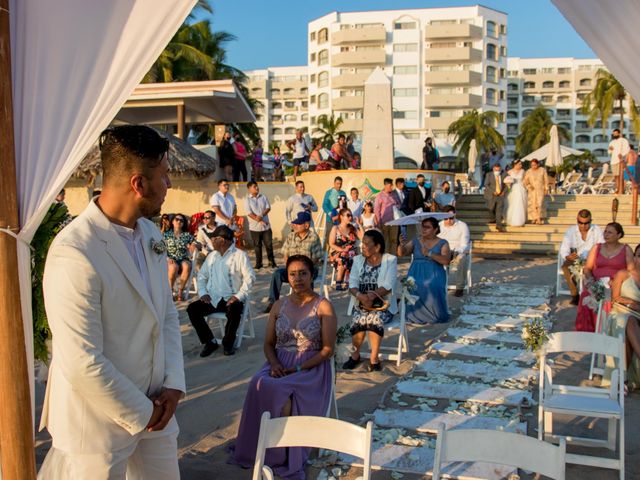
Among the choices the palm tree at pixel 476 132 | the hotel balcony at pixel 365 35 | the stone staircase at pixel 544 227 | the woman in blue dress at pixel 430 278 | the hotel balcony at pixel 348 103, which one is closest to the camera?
the woman in blue dress at pixel 430 278

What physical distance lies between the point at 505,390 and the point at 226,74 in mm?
30827

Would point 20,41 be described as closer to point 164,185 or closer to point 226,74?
point 164,185

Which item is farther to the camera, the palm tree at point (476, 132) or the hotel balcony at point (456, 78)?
the hotel balcony at point (456, 78)

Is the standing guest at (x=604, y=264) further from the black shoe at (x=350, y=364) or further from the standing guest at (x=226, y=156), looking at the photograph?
the standing guest at (x=226, y=156)

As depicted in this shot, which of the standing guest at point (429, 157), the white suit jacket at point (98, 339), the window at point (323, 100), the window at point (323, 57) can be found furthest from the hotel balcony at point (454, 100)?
the white suit jacket at point (98, 339)

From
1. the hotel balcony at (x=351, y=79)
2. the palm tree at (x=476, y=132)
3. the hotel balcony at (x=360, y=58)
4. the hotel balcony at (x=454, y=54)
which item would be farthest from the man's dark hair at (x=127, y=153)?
the hotel balcony at (x=360, y=58)

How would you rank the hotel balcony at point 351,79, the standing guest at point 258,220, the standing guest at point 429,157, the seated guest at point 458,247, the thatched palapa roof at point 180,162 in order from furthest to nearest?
the hotel balcony at point 351,79 < the standing guest at point 429,157 < the thatched palapa roof at point 180,162 < the standing guest at point 258,220 < the seated guest at point 458,247

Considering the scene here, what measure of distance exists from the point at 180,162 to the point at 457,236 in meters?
7.65

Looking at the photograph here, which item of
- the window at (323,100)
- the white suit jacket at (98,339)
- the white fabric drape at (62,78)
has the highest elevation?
the window at (323,100)

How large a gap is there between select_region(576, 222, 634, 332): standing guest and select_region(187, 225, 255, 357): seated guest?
13.8 feet

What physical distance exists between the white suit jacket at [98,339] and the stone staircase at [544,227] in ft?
45.5

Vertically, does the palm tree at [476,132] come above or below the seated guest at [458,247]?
above

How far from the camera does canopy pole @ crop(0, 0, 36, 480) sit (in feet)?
9.04

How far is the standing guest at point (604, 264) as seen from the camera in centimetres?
721
